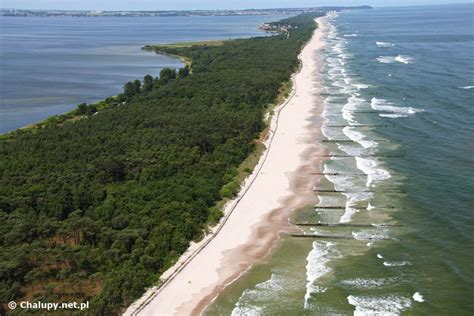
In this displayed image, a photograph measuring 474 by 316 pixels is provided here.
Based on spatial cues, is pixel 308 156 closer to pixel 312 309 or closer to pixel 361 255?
pixel 361 255

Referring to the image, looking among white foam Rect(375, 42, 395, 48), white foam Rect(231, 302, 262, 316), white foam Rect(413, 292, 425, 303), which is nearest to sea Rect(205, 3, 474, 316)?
white foam Rect(231, 302, 262, 316)

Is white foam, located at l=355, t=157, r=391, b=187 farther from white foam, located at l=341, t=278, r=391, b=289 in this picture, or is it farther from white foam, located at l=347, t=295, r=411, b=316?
white foam, located at l=347, t=295, r=411, b=316

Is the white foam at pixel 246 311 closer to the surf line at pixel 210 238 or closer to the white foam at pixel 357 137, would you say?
the surf line at pixel 210 238

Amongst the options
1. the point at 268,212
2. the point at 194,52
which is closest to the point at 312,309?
the point at 268,212

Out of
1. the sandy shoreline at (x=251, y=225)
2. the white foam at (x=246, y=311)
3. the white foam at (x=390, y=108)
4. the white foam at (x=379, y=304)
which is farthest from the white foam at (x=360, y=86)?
the white foam at (x=246, y=311)

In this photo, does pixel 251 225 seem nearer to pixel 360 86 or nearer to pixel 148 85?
pixel 148 85

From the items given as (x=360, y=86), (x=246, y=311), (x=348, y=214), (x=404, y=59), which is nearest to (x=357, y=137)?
(x=348, y=214)
